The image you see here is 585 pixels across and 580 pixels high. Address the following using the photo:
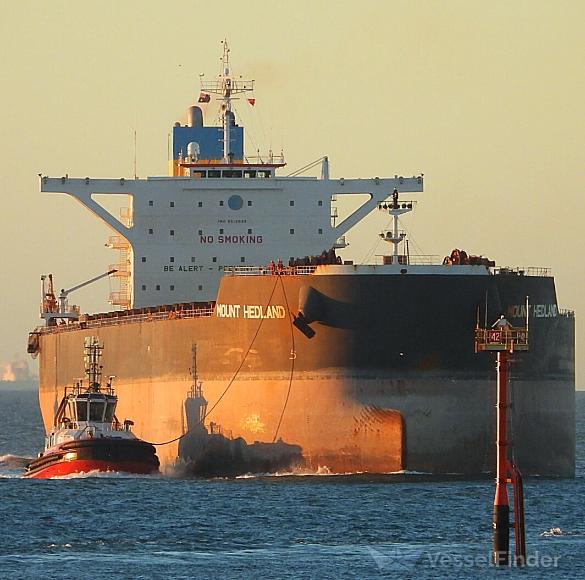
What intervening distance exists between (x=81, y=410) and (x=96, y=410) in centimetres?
35

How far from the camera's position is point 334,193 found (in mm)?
58062

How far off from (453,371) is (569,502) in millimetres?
4724

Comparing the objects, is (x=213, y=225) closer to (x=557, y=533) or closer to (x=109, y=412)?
(x=109, y=412)

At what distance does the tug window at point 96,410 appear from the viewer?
5069 centimetres

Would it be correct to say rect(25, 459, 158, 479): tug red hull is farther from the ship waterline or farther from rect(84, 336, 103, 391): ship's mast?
rect(84, 336, 103, 391): ship's mast

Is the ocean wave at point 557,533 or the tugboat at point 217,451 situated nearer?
the ocean wave at point 557,533

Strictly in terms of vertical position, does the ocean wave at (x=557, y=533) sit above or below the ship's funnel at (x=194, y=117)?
below

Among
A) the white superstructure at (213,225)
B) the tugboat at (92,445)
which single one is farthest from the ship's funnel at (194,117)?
the tugboat at (92,445)

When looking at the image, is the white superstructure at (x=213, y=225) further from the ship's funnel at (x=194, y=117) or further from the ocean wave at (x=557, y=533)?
the ocean wave at (x=557, y=533)

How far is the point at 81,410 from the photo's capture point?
166ft

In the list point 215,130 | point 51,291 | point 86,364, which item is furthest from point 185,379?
point 51,291

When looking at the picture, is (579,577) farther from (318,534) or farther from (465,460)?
(465,460)

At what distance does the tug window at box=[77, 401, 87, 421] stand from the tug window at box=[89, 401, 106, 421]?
0.14 m

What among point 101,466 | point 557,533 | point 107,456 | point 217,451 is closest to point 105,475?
point 101,466
